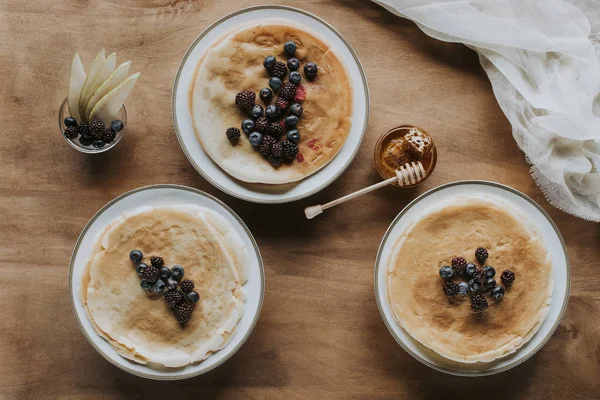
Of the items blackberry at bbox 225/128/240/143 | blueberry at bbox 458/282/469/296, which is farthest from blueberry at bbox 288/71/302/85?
blueberry at bbox 458/282/469/296

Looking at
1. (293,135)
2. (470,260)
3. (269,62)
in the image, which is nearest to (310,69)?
(269,62)

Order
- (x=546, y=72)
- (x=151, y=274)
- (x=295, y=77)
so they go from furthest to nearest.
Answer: (x=546, y=72) < (x=295, y=77) < (x=151, y=274)

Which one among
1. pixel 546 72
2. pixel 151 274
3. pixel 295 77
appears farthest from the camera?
Result: pixel 546 72

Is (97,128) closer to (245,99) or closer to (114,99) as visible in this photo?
(114,99)

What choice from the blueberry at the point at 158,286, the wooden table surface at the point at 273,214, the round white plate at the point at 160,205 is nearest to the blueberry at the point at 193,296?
the blueberry at the point at 158,286

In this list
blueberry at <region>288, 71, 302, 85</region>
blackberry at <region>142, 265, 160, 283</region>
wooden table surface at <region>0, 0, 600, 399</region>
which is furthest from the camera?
wooden table surface at <region>0, 0, 600, 399</region>

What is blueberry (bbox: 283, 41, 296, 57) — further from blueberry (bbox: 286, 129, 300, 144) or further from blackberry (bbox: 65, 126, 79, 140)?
blackberry (bbox: 65, 126, 79, 140)

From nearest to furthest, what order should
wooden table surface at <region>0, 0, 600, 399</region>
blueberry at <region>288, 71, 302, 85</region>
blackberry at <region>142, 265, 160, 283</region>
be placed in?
blackberry at <region>142, 265, 160, 283</region> < blueberry at <region>288, 71, 302, 85</region> < wooden table surface at <region>0, 0, 600, 399</region>
